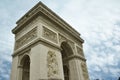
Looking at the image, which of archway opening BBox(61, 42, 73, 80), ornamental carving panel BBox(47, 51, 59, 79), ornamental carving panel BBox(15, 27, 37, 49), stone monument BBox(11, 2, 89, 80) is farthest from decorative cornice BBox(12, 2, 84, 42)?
ornamental carving panel BBox(47, 51, 59, 79)

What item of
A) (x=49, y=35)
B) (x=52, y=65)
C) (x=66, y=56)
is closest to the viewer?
(x=52, y=65)

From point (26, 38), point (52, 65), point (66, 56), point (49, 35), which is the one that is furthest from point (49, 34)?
point (66, 56)

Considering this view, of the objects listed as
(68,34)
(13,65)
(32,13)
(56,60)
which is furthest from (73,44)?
(13,65)

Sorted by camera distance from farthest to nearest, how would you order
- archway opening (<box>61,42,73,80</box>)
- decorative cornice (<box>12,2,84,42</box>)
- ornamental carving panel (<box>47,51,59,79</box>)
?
archway opening (<box>61,42,73,80</box>) < decorative cornice (<box>12,2,84,42</box>) < ornamental carving panel (<box>47,51,59,79</box>)

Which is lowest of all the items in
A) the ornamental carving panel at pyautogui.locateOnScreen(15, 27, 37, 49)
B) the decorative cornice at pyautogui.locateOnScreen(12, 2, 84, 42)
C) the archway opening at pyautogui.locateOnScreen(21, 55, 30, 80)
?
the archway opening at pyautogui.locateOnScreen(21, 55, 30, 80)

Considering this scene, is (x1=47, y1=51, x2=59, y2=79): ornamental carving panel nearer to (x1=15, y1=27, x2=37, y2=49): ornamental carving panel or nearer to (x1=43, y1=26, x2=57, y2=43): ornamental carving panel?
(x1=43, y1=26, x2=57, y2=43): ornamental carving panel

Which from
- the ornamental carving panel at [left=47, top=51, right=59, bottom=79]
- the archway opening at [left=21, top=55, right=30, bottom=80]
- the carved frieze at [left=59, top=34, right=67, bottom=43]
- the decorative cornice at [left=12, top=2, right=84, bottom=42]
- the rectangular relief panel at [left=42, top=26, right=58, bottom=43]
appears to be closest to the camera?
the ornamental carving panel at [left=47, top=51, right=59, bottom=79]

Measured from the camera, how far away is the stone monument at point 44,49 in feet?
23.9

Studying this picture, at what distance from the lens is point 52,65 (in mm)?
7555

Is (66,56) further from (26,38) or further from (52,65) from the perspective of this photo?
(26,38)

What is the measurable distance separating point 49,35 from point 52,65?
6.86 feet

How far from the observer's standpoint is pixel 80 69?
10219 mm

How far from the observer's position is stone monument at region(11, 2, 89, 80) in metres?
7.29

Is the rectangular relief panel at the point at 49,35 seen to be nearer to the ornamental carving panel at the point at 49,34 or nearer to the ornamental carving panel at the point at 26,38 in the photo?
the ornamental carving panel at the point at 49,34
